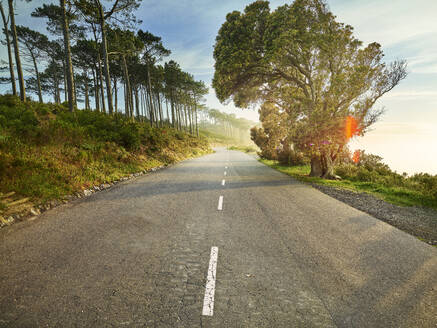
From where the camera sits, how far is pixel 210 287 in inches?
117

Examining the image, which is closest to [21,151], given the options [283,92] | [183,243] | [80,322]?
[183,243]

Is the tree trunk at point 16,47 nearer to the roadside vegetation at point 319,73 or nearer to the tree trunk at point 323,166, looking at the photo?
the roadside vegetation at point 319,73

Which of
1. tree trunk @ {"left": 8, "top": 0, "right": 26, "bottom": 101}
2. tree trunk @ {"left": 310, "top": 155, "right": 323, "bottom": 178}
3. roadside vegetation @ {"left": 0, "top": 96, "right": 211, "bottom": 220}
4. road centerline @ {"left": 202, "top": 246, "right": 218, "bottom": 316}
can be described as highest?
tree trunk @ {"left": 8, "top": 0, "right": 26, "bottom": 101}

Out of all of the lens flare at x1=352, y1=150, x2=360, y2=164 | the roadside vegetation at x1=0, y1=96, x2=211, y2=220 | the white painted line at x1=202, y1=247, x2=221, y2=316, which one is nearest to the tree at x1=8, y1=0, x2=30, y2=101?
the roadside vegetation at x1=0, y1=96, x2=211, y2=220

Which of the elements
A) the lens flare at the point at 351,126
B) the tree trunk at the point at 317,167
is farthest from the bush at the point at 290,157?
the lens flare at the point at 351,126

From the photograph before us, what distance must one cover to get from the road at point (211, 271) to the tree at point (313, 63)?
7.22 meters

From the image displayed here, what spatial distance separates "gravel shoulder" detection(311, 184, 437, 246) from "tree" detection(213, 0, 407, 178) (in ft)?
13.8

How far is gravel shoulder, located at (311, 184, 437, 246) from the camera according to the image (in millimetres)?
5461

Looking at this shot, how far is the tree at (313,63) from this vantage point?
11.5 m

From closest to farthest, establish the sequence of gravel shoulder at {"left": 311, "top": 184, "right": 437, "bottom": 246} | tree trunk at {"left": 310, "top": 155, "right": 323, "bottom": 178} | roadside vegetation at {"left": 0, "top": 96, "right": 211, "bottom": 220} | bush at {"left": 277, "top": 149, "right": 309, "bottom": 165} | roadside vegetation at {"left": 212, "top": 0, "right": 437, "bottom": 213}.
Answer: gravel shoulder at {"left": 311, "top": 184, "right": 437, "bottom": 246}, roadside vegetation at {"left": 0, "top": 96, "right": 211, "bottom": 220}, roadside vegetation at {"left": 212, "top": 0, "right": 437, "bottom": 213}, tree trunk at {"left": 310, "top": 155, "right": 323, "bottom": 178}, bush at {"left": 277, "top": 149, "right": 309, "bottom": 165}

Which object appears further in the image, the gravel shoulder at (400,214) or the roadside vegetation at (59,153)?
the roadside vegetation at (59,153)

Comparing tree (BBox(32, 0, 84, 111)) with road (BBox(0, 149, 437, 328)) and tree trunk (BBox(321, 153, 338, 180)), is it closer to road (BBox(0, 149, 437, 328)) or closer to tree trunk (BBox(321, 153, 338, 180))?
road (BBox(0, 149, 437, 328))

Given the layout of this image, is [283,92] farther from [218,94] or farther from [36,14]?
[36,14]

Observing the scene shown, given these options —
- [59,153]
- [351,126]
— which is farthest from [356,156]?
[59,153]
